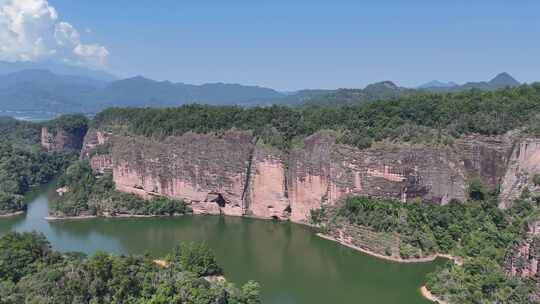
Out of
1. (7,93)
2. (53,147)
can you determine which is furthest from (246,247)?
(7,93)

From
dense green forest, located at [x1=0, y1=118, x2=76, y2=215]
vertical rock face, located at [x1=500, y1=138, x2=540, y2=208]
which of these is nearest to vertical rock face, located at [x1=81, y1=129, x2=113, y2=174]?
dense green forest, located at [x1=0, y1=118, x2=76, y2=215]

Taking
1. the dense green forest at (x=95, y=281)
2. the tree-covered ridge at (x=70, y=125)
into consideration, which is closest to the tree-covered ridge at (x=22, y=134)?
the tree-covered ridge at (x=70, y=125)

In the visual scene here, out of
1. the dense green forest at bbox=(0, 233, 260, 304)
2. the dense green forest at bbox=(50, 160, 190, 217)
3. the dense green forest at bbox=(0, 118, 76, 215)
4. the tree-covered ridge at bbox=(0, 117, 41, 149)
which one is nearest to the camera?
the dense green forest at bbox=(0, 233, 260, 304)

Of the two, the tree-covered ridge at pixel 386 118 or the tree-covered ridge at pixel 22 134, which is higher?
the tree-covered ridge at pixel 386 118

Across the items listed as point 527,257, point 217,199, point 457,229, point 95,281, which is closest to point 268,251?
point 217,199

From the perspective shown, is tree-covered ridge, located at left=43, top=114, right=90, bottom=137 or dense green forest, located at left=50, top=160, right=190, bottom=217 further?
tree-covered ridge, located at left=43, top=114, right=90, bottom=137

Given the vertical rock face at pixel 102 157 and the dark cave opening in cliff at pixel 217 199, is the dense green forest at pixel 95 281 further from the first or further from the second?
the vertical rock face at pixel 102 157

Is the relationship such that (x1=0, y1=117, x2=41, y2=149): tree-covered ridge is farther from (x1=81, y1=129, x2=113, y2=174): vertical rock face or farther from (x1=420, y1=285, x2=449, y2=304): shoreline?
(x1=420, y1=285, x2=449, y2=304): shoreline

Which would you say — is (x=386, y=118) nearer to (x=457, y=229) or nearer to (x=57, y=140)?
(x=457, y=229)
